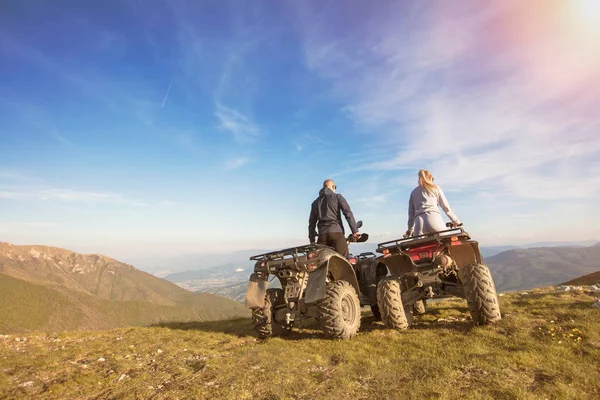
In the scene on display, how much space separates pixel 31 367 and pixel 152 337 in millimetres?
3125


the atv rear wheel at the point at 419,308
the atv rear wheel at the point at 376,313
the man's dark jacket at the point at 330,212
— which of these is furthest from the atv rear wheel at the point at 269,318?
the atv rear wheel at the point at 419,308

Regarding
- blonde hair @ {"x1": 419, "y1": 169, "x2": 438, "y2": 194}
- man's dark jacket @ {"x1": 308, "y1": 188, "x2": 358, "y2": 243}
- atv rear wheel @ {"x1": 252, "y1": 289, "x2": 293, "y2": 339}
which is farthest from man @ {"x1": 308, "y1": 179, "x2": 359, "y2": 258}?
blonde hair @ {"x1": 419, "y1": 169, "x2": 438, "y2": 194}

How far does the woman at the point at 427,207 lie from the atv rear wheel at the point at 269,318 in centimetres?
384

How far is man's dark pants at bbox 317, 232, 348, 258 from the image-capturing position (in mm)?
8617

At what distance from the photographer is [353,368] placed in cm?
518

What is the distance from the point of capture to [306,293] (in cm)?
723

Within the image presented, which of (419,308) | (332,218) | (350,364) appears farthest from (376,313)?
(350,364)

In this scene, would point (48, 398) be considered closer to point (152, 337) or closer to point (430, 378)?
point (152, 337)

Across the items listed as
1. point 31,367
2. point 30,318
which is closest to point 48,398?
point 31,367

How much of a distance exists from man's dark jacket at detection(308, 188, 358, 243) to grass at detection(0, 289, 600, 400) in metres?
2.71

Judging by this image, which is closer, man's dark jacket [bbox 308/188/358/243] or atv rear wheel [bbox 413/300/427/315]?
man's dark jacket [bbox 308/188/358/243]

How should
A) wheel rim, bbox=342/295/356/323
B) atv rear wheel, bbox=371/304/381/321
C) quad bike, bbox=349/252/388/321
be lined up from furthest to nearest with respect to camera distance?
1. atv rear wheel, bbox=371/304/381/321
2. quad bike, bbox=349/252/388/321
3. wheel rim, bbox=342/295/356/323

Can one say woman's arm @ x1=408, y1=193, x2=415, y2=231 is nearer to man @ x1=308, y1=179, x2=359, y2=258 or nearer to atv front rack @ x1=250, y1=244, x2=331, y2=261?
man @ x1=308, y1=179, x2=359, y2=258

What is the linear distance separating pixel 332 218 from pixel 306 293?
2.30 metres
